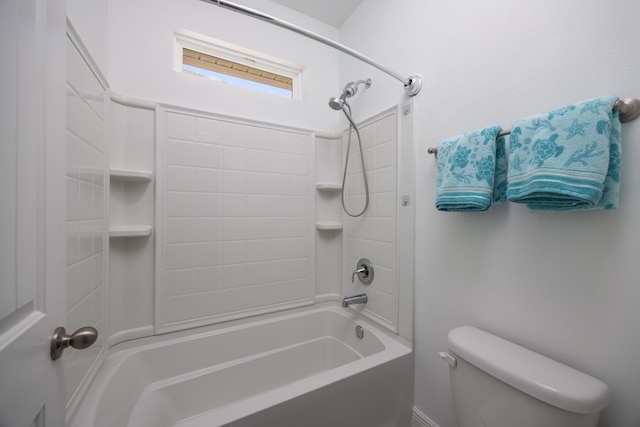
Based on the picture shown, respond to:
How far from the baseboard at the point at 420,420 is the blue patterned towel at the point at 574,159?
45.7 inches

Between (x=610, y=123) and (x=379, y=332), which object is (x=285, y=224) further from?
(x=610, y=123)

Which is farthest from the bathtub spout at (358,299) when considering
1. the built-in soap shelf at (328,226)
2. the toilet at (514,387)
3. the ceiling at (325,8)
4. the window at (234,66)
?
the ceiling at (325,8)

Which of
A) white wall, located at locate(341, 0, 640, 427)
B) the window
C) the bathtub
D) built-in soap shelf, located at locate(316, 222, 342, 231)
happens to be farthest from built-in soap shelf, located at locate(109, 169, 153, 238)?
white wall, located at locate(341, 0, 640, 427)

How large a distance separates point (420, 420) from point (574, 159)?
1363 mm

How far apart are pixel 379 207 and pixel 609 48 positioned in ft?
3.39

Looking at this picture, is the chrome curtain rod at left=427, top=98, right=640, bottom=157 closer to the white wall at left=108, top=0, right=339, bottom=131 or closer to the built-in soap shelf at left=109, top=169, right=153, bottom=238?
the white wall at left=108, top=0, right=339, bottom=131

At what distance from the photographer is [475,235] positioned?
1.06 metres

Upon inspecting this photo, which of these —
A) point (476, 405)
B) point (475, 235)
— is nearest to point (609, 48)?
point (475, 235)

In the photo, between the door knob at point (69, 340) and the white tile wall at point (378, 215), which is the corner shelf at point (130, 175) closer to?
the door knob at point (69, 340)

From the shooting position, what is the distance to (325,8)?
5.68ft

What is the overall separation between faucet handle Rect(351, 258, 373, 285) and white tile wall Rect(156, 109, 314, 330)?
1.14 feet

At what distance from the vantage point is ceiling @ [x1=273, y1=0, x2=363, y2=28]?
1.68m

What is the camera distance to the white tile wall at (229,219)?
1396 mm

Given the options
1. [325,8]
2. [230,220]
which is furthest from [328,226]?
[325,8]
